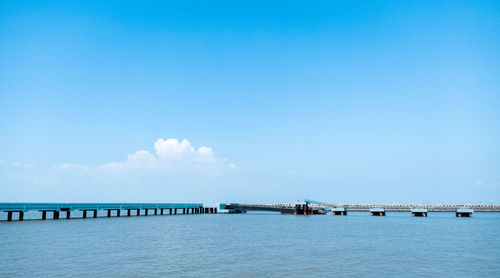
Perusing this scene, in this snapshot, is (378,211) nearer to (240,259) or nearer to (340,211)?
(340,211)

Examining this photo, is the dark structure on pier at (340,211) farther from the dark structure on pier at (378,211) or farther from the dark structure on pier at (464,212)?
the dark structure on pier at (464,212)

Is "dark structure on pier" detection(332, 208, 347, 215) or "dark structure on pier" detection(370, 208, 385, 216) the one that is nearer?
"dark structure on pier" detection(370, 208, 385, 216)

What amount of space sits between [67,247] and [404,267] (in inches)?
1263

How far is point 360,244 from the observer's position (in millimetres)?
43438

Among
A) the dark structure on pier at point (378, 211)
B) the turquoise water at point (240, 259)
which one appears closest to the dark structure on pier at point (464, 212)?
the dark structure on pier at point (378, 211)

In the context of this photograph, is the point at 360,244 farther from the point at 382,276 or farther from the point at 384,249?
the point at 382,276

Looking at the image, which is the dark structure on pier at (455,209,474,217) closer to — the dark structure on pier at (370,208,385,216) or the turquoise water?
the dark structure on pier at (370,208,385,216)

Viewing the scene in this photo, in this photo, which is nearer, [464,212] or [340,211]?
[464,212]

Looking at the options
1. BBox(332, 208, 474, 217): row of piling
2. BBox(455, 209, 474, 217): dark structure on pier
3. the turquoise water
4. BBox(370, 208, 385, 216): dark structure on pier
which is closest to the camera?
the turquoise water

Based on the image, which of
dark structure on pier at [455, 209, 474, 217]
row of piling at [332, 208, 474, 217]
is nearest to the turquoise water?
dark structure on pier at [455, 209, 474, 217]

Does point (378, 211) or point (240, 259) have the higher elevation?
point (240, 259)

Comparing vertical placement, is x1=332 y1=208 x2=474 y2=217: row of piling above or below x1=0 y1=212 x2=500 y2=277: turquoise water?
below

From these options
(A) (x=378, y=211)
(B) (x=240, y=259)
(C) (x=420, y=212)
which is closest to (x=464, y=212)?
(C) (x=420, y=212)

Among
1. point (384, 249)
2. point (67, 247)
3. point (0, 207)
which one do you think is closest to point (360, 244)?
point (384, 249)
